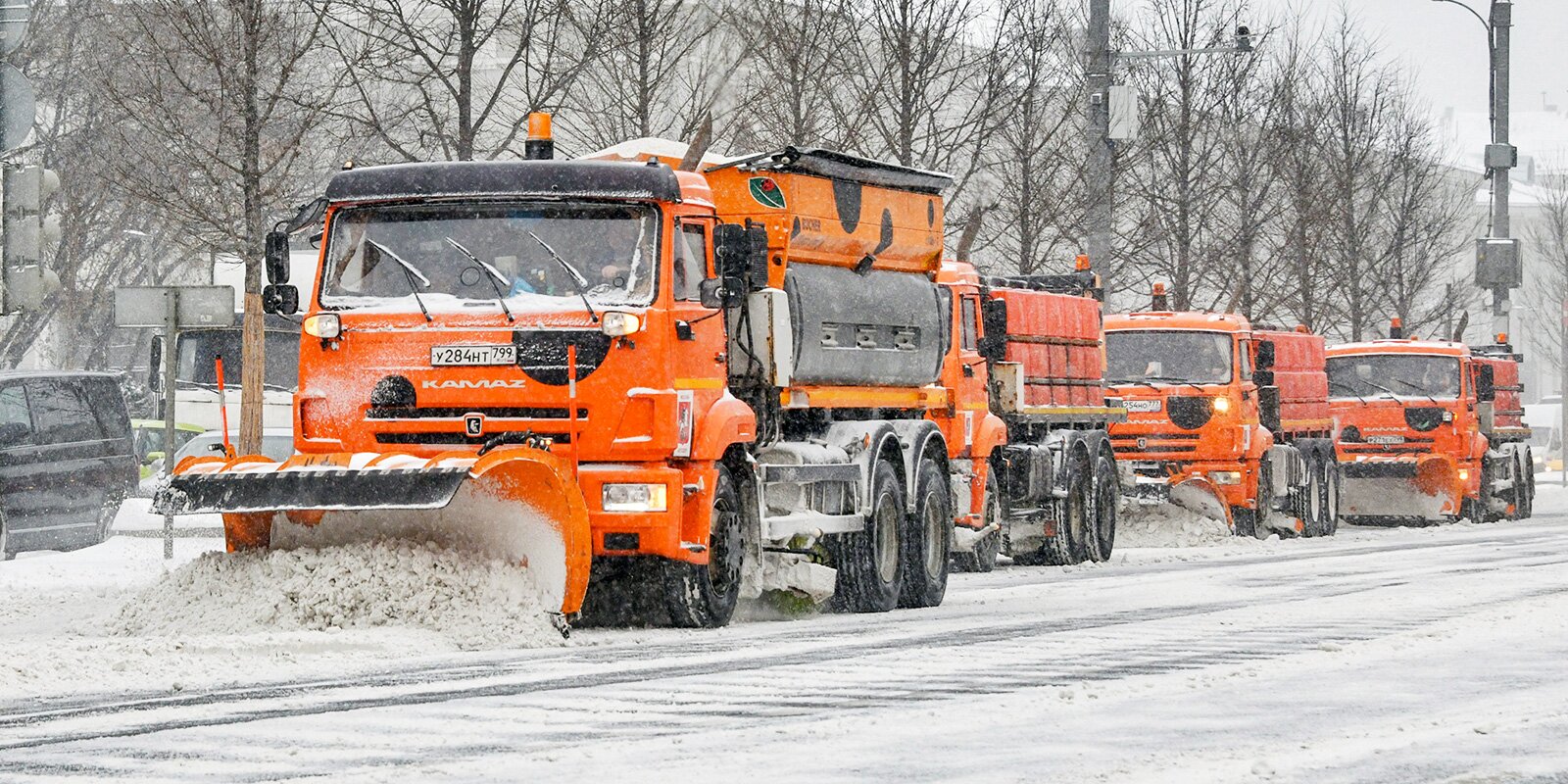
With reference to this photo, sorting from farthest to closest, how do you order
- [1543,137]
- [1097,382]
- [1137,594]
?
[1543,137], [1097,382], [1137,594]

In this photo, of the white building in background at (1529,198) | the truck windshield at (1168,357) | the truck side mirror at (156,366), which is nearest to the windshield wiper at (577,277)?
the truck windshield at (1168,357)

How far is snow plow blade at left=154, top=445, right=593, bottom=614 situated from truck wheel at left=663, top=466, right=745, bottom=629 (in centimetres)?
98

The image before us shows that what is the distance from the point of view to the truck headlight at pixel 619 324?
12375mm

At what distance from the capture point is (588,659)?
35.3 ft

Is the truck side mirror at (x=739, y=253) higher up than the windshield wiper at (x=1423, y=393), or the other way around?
the truck side mirror at (x=739, y=253)

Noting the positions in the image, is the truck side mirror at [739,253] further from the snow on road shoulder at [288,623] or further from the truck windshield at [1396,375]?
the truck windshield at [1396,375]

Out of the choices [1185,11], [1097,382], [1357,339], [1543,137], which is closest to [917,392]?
[1097,382]

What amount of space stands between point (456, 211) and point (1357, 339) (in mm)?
33802

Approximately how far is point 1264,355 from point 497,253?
1612 cm

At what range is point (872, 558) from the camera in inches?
594

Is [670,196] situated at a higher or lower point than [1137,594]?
higher

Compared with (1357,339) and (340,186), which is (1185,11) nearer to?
(1357,339)

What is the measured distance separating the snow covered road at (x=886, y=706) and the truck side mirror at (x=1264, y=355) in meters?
13.0

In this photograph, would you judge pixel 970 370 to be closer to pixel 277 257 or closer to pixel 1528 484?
pixel 277 257
